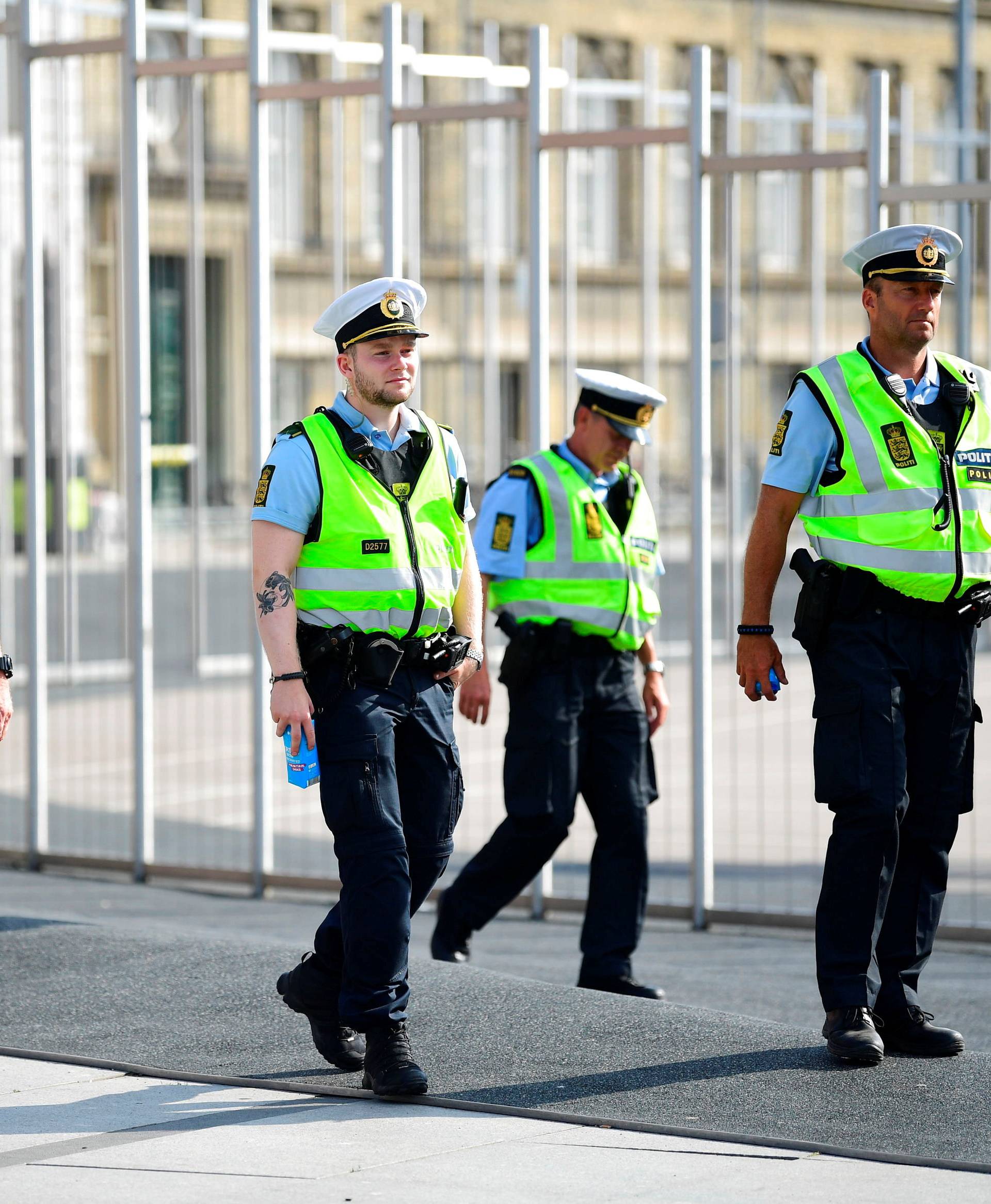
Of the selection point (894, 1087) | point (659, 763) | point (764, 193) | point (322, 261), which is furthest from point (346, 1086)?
point (764, 193)

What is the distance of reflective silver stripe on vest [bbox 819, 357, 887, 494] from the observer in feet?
17.2

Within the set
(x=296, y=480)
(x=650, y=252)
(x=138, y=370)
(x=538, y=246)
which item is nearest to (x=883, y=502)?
(x=296, y=480)

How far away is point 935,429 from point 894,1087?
5.12 feet

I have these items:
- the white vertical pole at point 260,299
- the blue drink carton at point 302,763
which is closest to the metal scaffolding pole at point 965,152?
the white vertical pole at point 260,299

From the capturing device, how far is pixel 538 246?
26.3 feet

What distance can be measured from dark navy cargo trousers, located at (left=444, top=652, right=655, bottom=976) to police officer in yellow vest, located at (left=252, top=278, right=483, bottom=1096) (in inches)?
53.4

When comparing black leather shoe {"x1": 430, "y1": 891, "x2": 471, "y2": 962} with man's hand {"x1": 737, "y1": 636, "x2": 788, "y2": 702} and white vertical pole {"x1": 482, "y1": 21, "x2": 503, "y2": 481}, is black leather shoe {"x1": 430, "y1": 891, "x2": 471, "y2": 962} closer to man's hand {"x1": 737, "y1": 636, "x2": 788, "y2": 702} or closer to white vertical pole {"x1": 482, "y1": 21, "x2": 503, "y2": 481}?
man's hand {"x1": 737, "y1": 636, "x2": 788, "y2": 702}

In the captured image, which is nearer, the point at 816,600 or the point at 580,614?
the point at 816,600

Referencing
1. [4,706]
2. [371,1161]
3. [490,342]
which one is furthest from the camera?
[490,342]

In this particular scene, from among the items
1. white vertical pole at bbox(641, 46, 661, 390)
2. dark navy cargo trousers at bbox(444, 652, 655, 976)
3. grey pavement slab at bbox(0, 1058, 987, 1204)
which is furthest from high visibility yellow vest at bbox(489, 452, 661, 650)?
white vertical pole at bbox(641, 46, 661, 390)

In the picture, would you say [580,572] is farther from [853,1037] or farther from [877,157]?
[853,1037]

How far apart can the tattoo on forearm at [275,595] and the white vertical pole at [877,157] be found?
3153mm

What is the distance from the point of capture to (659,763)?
12.4 metres

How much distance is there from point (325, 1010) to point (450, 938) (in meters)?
1.73
